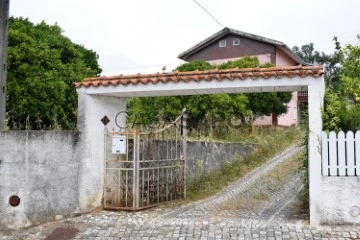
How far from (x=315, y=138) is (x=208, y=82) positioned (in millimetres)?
2235

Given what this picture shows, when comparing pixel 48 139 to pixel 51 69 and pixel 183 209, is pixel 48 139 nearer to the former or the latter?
pixel 183 209

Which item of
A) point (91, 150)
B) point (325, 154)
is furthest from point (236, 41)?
point (325, 154)

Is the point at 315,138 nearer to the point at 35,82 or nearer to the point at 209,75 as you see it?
the point at 209,75

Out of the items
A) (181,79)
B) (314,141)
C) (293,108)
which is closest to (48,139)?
(181,79)

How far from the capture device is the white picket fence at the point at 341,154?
7.40 m

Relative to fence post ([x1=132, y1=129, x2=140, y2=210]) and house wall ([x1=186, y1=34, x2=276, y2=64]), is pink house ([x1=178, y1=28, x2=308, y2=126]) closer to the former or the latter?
house wall ([x1=186, y1=34, x2=276, y2=64])

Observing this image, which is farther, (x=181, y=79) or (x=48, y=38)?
(x=48, y=38)

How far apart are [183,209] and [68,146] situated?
2.82 meters

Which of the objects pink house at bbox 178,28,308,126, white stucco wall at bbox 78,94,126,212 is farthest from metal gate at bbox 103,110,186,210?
pink house at bbox 178,28,308,126

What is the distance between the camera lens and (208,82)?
823 centimetres

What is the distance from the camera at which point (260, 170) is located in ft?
48.1

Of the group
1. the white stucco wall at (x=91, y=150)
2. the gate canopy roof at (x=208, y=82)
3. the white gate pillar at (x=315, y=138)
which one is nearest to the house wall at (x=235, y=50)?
the gate canopy roof at (x=208, y=82)

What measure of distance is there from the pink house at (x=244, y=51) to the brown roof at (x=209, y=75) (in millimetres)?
20820

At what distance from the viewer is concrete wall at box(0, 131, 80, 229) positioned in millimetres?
7715
